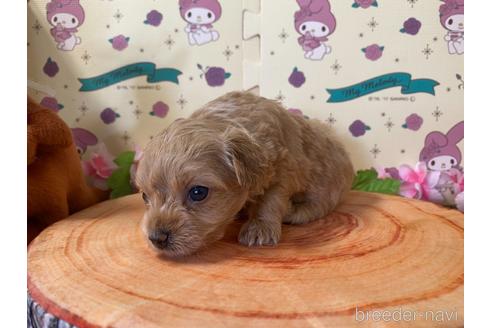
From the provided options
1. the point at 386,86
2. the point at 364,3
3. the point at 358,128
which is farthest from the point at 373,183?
the point at 364,3

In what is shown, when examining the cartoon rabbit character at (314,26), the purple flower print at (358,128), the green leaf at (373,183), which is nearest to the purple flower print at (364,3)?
the cartoon rabbit character at (314,26)

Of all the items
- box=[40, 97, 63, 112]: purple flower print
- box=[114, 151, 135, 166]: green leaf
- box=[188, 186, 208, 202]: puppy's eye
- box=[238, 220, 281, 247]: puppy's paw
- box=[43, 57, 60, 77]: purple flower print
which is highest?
box=[43, 57, 60, 77]: purple flower print

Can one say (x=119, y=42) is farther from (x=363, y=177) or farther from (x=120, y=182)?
(x=363, y=177)

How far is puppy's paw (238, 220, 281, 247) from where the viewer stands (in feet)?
6.87

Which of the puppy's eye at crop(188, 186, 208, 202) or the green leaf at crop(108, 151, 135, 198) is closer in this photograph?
the puppy's eye at crop(188, 186, 208, 202)

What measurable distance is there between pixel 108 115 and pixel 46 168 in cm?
71

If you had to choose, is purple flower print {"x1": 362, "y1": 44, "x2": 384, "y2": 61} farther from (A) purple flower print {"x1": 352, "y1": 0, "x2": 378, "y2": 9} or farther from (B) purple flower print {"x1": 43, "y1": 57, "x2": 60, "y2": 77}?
(B) purple flower print {"x1": 43, "y1": 57, "x2": 60, "y2": 77}

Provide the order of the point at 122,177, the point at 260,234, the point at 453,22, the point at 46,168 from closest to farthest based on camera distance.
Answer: the point at 260,234 < the point at 46,168 < the point at 453,22 < the point at 122,177

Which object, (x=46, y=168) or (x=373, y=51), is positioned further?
(x=373, y=51)

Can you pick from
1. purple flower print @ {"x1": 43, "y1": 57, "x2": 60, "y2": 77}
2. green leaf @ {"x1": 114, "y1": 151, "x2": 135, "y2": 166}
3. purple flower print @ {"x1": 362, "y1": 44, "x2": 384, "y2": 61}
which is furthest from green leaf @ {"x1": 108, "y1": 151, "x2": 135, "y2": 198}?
purple flower print @ {"x1": 362, "y1": 44, "x2": 384, "y2": 61}

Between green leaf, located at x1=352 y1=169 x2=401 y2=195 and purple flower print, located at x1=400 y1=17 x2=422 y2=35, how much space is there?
100cm

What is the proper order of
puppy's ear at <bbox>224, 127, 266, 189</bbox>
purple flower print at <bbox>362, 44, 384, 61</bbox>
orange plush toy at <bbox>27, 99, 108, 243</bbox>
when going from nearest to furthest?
puppy's ear at <bbox>224, 127, 266, 189</bbox>, orange plush toy at <bbox>27, 99, 108, 243</bbox>, purple flower print at <bbox>362, 44, 384, 61</bbox>

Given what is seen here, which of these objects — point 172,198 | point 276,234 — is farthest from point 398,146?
point 172,198

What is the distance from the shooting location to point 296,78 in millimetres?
3084
